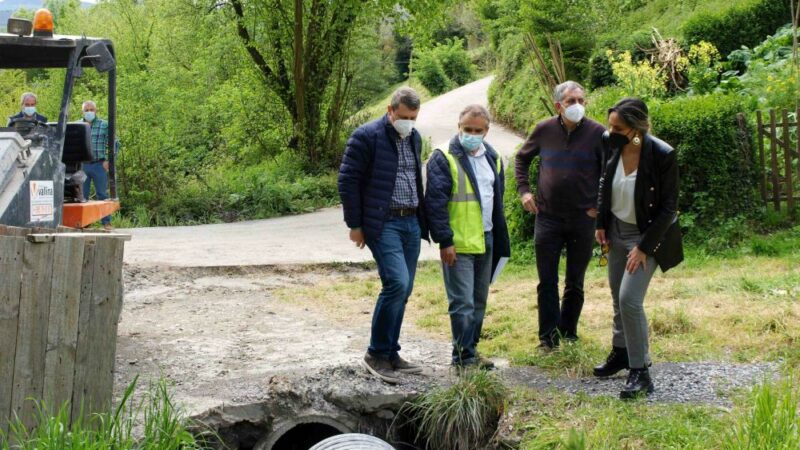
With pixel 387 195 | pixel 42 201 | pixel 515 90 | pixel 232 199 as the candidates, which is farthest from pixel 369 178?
pixel 515 90

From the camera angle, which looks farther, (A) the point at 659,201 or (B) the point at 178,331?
(B) the point at 178,331

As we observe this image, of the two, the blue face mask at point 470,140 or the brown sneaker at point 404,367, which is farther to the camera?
the brown sneaker at point 404,367

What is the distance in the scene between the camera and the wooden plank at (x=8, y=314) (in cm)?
451

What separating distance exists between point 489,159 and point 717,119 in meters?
5.69

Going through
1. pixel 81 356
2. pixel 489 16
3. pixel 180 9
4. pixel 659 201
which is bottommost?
pixel 81 356

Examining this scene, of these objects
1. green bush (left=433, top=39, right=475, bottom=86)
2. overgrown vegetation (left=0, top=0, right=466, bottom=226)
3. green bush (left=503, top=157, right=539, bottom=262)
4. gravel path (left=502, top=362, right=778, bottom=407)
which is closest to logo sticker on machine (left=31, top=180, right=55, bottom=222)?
gravel path (left=502, top=362, right=778, bottom=407)

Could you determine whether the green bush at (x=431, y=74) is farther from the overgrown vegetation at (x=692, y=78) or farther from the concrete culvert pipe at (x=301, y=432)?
the concrete culvert pipe at (x=301, y=432)

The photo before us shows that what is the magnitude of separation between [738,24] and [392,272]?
14.2 metres

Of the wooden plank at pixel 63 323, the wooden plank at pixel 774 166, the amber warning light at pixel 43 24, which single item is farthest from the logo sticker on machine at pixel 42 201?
the wooden plank at pixel 774 166

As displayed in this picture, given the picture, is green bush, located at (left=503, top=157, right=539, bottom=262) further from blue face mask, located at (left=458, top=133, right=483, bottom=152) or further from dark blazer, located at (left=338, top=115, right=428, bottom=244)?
dark blazer, located at (left=338, top=115, right=428, bottom=244)

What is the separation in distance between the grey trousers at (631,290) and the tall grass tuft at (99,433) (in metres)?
2.78

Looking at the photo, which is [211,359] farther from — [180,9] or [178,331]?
[180,9]

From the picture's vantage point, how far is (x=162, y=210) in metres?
17.2

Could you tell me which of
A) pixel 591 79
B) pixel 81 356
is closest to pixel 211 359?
pixel 81 356
